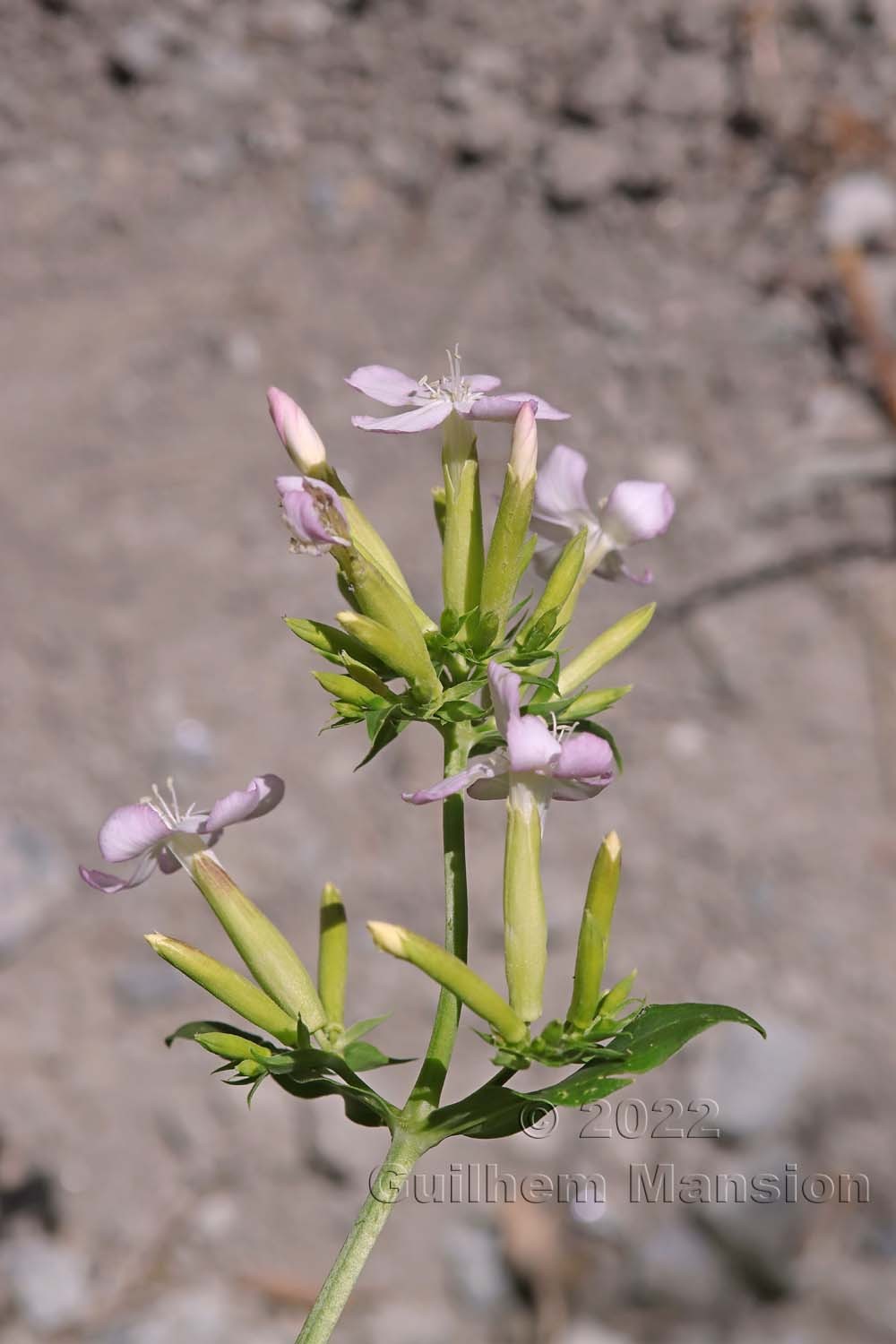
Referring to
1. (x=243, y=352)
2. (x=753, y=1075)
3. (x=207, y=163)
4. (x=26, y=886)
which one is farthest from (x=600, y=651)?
(x=207, y=163)

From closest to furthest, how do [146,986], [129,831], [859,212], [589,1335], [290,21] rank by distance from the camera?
[129,831] → [589,1335] → [146,986] → [859,212] → [290,21]

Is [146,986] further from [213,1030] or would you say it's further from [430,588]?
[213,1030]

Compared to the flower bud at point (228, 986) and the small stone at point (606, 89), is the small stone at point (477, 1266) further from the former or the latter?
the small stone at point (606, 89)

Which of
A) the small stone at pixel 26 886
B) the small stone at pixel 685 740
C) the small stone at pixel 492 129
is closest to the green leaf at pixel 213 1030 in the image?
the small stone at pixel 26 886

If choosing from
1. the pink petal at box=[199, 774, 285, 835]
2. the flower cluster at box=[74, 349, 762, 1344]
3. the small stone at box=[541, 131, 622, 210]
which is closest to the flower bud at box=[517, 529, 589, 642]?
the flower cluster at box=[74, 349, 762, 1344]

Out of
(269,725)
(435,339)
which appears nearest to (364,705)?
(269,725)

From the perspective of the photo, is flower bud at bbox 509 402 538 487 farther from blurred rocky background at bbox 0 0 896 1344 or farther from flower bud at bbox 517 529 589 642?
blurred rocky background at bbox 0 0 896 1344
